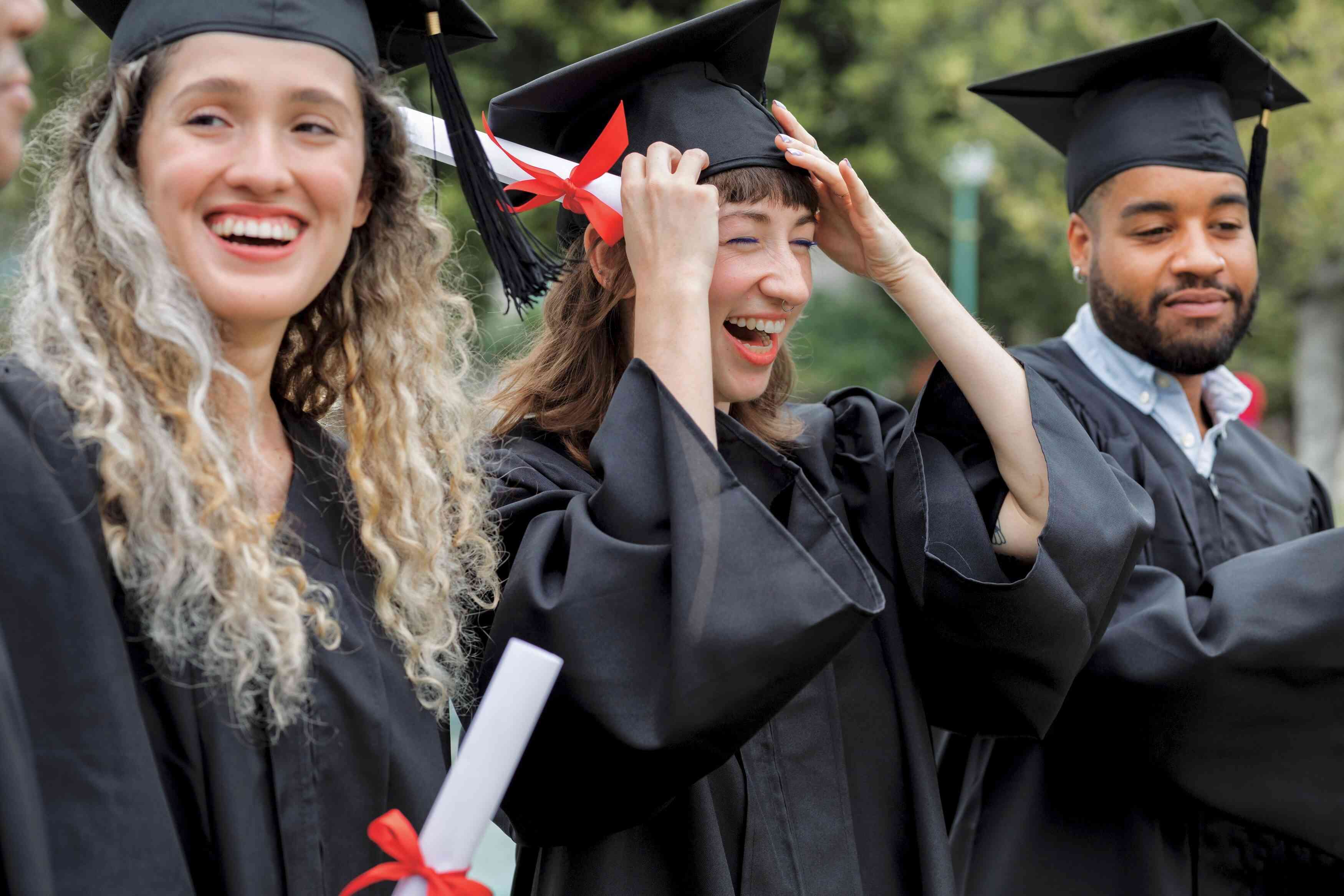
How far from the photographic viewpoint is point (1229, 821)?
2.98 metres

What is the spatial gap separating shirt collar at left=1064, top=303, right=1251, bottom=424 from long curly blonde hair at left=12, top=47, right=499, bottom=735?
5.80ft

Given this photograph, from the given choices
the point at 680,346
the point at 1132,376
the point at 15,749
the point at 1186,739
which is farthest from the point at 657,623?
the point at 1132,376

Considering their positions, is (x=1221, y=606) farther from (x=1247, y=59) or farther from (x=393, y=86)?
(x=393, y=86)

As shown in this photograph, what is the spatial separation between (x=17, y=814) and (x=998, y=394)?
181cm

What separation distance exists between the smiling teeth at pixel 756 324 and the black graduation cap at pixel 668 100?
272mm

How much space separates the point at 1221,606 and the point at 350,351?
5.85ft

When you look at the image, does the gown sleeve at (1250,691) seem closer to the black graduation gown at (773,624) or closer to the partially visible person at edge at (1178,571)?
the partially visible person at edge at (1178,571)

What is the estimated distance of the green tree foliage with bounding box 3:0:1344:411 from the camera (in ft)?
38.8

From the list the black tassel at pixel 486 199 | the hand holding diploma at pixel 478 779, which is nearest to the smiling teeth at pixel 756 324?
the black tassel at pixel 486 199

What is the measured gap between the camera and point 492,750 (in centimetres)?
167

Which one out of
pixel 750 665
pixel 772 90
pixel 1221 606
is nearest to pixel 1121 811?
pixel 1221 606

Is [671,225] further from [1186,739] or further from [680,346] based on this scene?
[1186,739]

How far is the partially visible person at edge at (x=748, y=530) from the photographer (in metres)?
2.08

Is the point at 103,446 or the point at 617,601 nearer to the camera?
the point at 103,446
